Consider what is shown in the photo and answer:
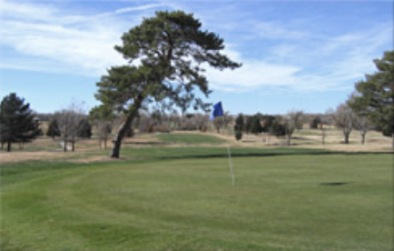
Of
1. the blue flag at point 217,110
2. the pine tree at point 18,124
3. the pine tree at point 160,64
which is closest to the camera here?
the blue flag at point 217,110

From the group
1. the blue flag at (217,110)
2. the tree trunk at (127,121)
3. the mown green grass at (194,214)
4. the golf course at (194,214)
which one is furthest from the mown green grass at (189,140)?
the mown green grass at (194,214)

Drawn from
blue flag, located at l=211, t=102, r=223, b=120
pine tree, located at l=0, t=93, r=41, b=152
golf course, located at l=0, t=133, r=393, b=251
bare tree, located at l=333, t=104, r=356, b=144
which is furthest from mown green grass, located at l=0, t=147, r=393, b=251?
bare tree, located at l=333, t=104, r=356, b=144

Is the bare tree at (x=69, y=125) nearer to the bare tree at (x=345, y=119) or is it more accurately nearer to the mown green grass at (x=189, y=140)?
the mown green grass at (x=189, y=140)

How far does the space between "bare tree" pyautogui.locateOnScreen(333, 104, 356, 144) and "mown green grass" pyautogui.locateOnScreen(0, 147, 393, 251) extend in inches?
2545

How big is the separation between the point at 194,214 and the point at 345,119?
250 ft

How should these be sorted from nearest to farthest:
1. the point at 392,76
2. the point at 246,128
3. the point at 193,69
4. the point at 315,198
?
1. the point at 315,198
2. the point at 193,69
3. the point at 392,76
4. the point at 246,128

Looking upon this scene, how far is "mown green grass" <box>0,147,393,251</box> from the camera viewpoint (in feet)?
29.9

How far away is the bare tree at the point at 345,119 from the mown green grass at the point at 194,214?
6464 cm

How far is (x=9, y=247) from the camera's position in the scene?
8766 mm

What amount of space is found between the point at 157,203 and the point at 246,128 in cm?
8524

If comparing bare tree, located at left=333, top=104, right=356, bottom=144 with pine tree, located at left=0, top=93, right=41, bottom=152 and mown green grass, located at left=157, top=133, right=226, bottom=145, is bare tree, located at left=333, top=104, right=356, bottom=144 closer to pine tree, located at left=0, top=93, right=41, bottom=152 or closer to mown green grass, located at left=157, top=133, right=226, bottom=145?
mown green grass, located at left=157, top=133, right=226, bottom=145

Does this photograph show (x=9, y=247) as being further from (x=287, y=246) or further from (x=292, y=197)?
(x=292, y=197)

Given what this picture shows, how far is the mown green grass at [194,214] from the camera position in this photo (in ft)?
29.9

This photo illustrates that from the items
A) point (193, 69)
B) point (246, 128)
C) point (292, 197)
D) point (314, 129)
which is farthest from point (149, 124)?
point (292, 197)
